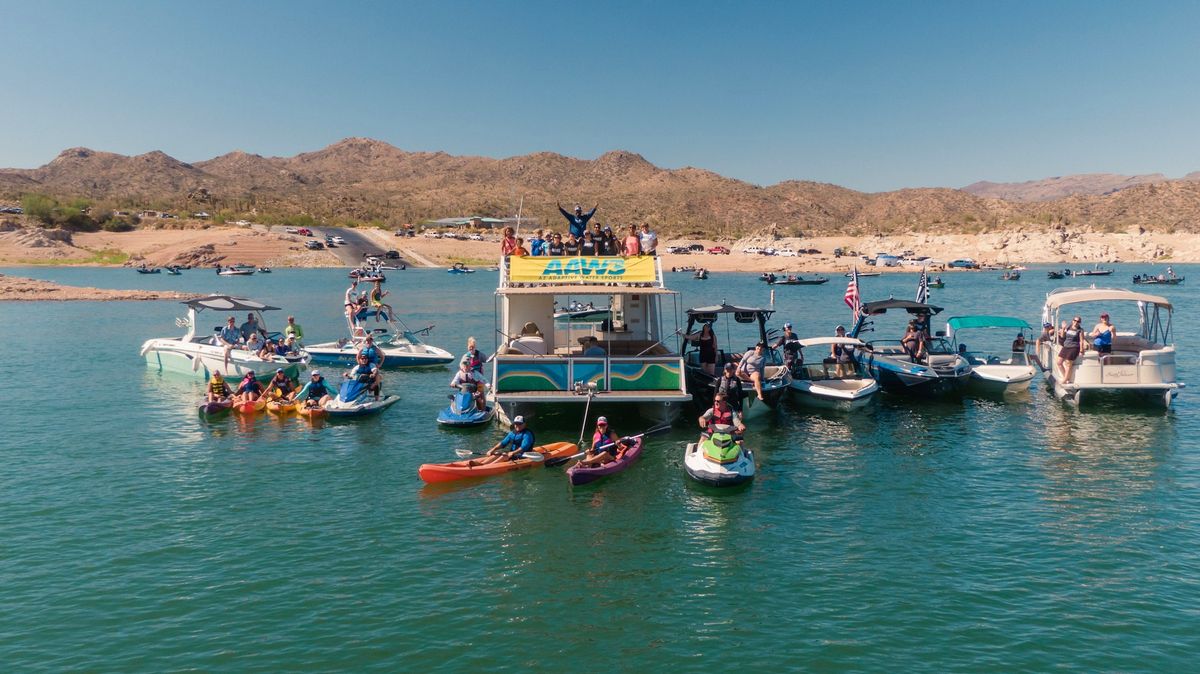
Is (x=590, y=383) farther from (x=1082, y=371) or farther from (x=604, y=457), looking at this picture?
(x=1082, y=371)

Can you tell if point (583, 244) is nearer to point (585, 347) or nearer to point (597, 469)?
point (585, 347)

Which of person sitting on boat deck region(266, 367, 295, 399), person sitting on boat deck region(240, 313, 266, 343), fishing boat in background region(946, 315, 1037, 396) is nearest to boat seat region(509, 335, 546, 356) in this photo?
person sitting on boat deck region(266, 367, 295, 399)

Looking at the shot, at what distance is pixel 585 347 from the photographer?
2519 cm

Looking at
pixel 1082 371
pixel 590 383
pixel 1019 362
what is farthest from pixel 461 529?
pixel 1019 362

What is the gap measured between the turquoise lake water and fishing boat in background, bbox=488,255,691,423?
63.2 inches

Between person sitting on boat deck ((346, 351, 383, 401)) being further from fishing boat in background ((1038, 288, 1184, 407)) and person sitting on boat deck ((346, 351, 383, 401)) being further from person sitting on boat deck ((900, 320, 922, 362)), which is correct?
fishing boat in background ((1038, 288, 1184, 407))

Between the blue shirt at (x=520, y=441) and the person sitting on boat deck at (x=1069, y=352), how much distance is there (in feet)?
62.0

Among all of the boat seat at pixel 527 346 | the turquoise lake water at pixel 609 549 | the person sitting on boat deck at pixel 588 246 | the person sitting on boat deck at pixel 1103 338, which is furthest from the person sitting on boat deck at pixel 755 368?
the person sitting on boat deck at pixel 1103 338

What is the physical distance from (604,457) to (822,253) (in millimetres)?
131472

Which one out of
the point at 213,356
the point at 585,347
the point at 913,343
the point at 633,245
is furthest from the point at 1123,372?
the point at 213,356

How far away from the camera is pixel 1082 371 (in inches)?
1064

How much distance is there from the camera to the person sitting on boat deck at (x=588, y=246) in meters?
25.8

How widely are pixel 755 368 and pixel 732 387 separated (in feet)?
7.11

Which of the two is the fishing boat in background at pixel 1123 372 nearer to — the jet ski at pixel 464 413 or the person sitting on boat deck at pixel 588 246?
the person sitting on boat deck at pixel 588 246
